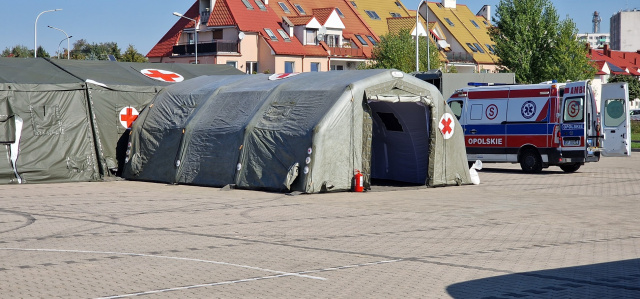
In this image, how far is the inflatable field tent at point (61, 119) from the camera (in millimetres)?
21391

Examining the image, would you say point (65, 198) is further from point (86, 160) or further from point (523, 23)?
point (523, 23)

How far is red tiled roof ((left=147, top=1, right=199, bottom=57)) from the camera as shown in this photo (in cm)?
6384

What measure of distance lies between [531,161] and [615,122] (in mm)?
3045

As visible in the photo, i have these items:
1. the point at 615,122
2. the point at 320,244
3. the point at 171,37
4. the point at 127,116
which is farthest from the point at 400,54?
the point at 320,244

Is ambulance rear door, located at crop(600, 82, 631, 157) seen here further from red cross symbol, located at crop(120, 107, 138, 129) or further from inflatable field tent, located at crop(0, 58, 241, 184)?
red cross symbol, located at crop(120, 107, 138, 129)

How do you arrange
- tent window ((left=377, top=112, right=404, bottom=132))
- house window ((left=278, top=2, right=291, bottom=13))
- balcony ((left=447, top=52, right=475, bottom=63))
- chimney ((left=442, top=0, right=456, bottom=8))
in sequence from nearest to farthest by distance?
1. tent window ((left=377, top=112, right=404, bottom=132))
2. house window ((left=278, top=2, right=291, bottom=13))
3. balcony ((left=447, top=52, right=475, bottom=63))
4. chimney ((left=442, top=0, right=456, bottom=8))

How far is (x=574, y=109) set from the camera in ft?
77.2

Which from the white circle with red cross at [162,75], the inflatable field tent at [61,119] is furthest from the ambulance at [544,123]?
the inflatable field tent at [61,119]

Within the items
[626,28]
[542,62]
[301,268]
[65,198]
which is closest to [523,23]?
[542,62]

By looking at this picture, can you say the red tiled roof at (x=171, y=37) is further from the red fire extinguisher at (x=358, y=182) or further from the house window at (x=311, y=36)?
the red fire extinguisher at (x=358, y=182)

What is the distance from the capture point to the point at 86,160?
22516 millimetres

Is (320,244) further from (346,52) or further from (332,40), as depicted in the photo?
(332,40)

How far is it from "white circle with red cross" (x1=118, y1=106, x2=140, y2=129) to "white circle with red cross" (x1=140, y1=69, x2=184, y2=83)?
2102mm

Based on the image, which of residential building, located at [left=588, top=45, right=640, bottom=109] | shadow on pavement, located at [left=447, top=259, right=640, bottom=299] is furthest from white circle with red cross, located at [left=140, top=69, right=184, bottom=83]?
residential building, located at [left=588, top=45, right=640, bottom=109]
